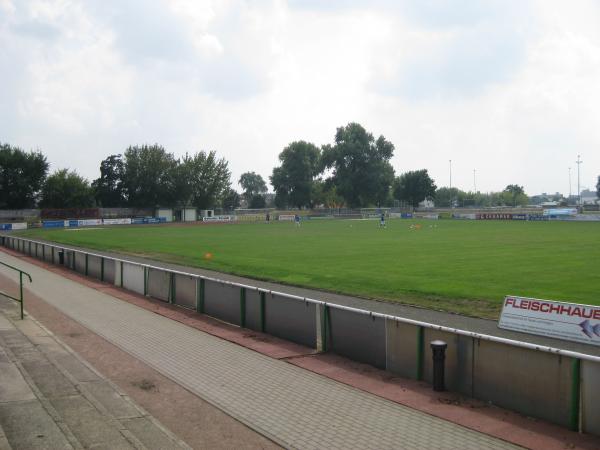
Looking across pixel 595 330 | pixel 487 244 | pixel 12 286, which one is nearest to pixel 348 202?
pixel 487 244

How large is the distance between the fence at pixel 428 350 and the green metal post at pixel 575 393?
13 mm

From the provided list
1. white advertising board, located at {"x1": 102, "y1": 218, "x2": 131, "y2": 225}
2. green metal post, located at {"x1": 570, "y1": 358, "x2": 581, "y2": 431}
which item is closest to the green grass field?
green metal post, located at {"x1": 570, "y1": 358, "x2": 581, "y2": 431}

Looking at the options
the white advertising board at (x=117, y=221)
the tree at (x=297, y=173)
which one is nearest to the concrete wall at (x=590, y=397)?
the white advertising board at (x=117, y=221)

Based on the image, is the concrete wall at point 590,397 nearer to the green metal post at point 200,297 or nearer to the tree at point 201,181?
the green metal post at point 200,297

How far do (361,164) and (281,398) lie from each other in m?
117

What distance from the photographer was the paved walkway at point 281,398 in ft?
25.8

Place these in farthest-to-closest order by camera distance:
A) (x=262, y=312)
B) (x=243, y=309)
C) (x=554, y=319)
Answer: (x=243, y=309), (x=262, y=312), (x=554, y=319)

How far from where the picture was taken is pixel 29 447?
744 cm

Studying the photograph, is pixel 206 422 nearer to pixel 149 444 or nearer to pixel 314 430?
pixel 149 444

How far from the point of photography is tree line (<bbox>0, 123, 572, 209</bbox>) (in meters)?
95.1

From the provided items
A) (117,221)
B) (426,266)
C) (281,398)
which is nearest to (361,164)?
(117,221)

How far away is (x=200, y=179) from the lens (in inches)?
4407

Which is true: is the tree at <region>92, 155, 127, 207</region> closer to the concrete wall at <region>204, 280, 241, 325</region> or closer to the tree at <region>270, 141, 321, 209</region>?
the tree at <region>270, 141, 321, 209</region>

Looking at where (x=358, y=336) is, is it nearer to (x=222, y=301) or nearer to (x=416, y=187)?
(x=222, y=301)
